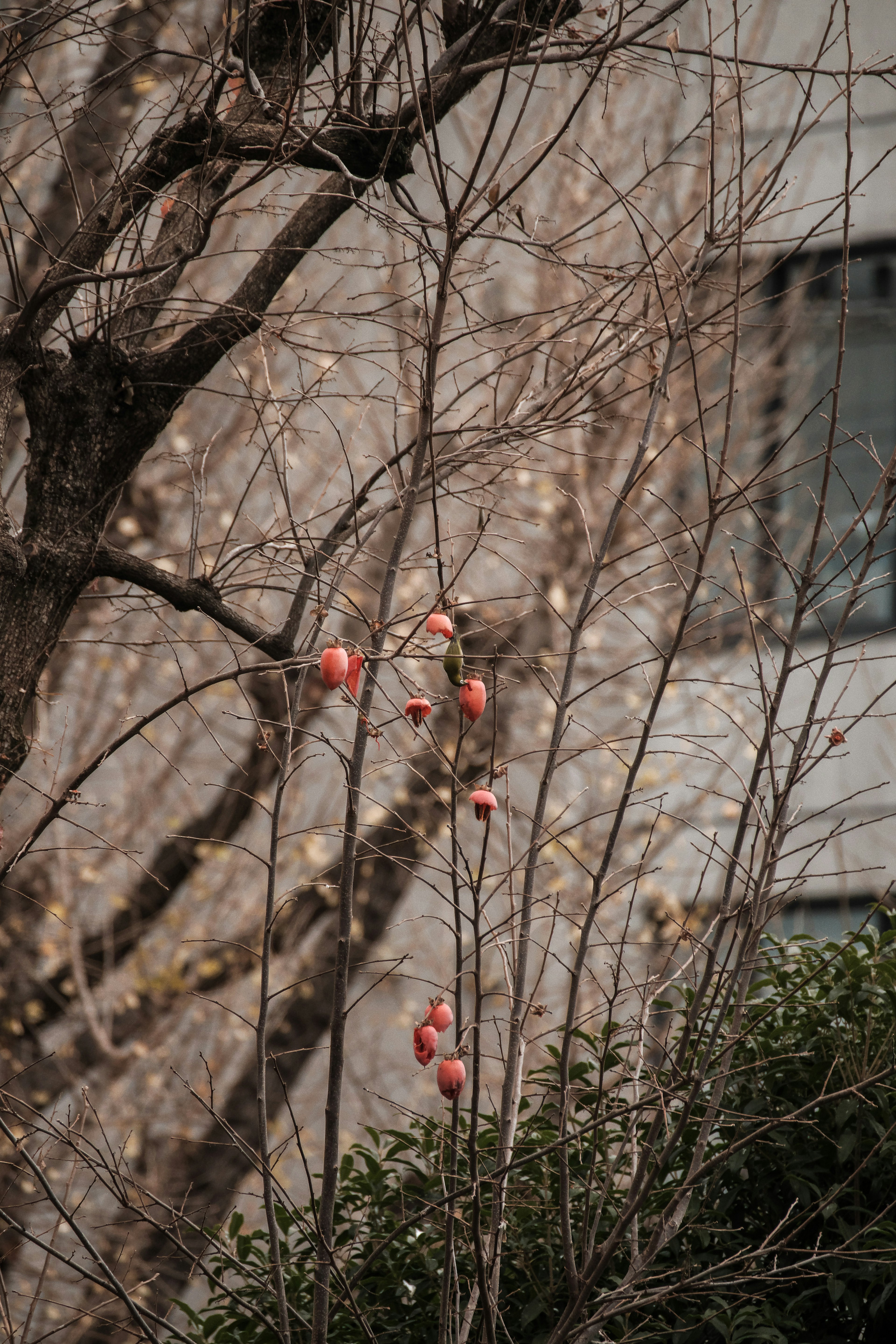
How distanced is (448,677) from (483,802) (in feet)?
0.72

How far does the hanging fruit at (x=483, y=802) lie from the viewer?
210cm

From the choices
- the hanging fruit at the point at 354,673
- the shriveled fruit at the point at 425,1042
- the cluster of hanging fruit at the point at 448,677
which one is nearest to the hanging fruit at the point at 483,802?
the cluster of hanging fruit at the point at 448,677

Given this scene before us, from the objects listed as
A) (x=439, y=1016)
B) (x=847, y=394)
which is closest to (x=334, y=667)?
(x=439, y=1016)

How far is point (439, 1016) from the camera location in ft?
7.14

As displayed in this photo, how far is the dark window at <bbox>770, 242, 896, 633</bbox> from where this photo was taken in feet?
24.9

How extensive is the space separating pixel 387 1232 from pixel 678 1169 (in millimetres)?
629

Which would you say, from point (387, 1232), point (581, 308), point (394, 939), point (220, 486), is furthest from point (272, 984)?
point (581, 308)

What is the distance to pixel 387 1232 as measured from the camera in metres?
2.66

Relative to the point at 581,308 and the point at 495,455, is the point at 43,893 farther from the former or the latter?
the point at 581,308

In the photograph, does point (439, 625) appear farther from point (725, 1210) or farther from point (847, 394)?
point (847, 394)

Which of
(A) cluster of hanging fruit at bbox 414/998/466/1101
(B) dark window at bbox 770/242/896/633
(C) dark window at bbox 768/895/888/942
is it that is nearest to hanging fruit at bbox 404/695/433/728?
(A) cluster of hanging fruit at bbox 414/998/466/1101

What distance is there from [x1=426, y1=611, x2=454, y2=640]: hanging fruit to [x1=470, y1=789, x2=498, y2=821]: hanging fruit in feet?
0.90

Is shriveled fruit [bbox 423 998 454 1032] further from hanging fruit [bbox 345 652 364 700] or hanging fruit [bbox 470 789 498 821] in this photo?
hanging fruit [bbox 345 652 364 700]

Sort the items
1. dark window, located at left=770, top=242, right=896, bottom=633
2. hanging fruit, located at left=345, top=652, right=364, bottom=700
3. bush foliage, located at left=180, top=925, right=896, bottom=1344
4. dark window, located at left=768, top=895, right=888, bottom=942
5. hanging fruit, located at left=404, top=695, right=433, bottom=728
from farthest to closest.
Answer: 1. dark window, located at left=770, top=242, right=896, bottom=633
2. dark window, located at left=768, top=895, right=888, bottom=942
3. bush foliage, located at left=180, top=925, right=896, bottom=1344
4. hanging fruit, located at left=345, top=652, right=364, bottom=700
5. hanging fruit, located at left=404, top=695, right=433, bottom=728
